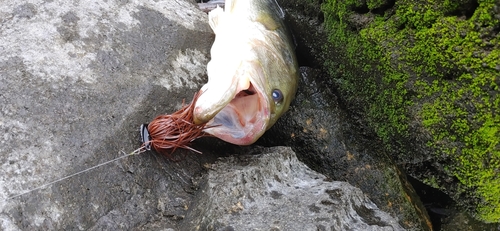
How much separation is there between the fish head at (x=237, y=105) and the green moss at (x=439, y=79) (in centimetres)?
85

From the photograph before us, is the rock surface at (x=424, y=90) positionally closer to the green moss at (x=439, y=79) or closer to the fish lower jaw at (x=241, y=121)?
the green moss at (x=439, y=79)

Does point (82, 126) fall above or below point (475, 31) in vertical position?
below

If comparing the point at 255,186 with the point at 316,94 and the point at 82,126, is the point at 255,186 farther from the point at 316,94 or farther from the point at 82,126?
the point at 316,94

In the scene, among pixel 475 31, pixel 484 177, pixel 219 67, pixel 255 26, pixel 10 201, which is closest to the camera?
pixel 10 201

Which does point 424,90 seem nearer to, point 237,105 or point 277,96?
point 277,96

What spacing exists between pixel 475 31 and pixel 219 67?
1720 mm

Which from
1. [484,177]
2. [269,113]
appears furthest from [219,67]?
[484,177]

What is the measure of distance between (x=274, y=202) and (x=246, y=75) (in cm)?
96

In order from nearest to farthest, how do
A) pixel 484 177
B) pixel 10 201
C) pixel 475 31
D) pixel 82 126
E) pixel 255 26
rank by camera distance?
pixel 10 201
pixel 475 31
pixel 82 126
pixel 484 177
pixel 255 26

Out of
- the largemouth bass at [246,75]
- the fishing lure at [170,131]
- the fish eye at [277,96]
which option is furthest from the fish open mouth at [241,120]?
the fish eye at [277,96]

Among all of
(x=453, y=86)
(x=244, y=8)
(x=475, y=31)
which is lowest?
(x=244, y=8)

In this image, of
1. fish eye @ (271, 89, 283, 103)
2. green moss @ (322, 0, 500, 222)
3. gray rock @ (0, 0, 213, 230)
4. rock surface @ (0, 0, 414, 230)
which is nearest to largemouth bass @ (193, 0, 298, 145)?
fish eye @ (271, 89, 283, 103)

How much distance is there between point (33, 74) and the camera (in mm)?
3162

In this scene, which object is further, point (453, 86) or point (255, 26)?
point (255, 26)
